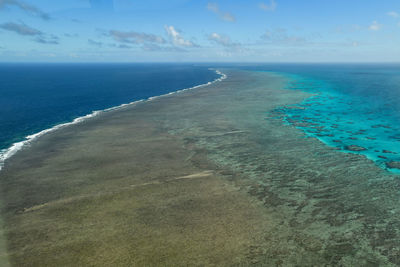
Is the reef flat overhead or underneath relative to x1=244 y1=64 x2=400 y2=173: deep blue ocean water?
underneath

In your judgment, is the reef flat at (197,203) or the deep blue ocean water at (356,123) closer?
the reef flat at (197,203)

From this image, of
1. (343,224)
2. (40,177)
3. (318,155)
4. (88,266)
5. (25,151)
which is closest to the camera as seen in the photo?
(88,266)

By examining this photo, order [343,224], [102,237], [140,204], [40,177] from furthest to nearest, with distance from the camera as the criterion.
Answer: [40,177]
[140,204]
[343,224]
[102,237]

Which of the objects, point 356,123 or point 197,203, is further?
point 356,123

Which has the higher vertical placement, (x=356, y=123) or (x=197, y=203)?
(x=356, y=123)

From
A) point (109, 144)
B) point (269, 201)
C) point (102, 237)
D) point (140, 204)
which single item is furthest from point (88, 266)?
point (109, 144)

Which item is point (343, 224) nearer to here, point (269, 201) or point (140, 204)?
point (269, 201)

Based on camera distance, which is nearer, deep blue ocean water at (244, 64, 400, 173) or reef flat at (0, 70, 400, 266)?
reef flat at (0, 70, 400, 266)

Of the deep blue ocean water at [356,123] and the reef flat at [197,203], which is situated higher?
the deep blue ocean water at [356,123]
